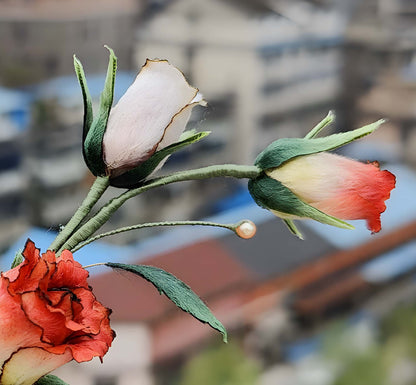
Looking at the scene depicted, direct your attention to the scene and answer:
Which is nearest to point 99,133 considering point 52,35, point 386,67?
point 52,35

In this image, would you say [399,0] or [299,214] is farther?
[399,0]

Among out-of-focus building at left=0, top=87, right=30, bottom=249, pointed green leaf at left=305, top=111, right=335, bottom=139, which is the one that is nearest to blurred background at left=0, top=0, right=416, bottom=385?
out-of-focus building at left=0, top=87, right=30, bottom=249

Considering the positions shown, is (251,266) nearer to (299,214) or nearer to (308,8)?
(308,8)

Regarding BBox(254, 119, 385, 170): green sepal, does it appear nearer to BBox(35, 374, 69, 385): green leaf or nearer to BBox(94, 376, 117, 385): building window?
BBox(35, 374, 69, 385): green leaf

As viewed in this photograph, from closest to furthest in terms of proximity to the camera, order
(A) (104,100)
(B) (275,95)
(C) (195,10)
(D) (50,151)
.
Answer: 1. (A) (104,100)
2. (D) (50,151)
3. (C) (195,10)
4. (B) (275,95)

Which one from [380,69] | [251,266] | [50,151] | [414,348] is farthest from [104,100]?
[414,348]

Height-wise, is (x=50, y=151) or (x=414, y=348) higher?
(x=50, y=151)

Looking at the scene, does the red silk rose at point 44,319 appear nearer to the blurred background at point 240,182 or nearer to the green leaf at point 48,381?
the green leaf at point 48,381
